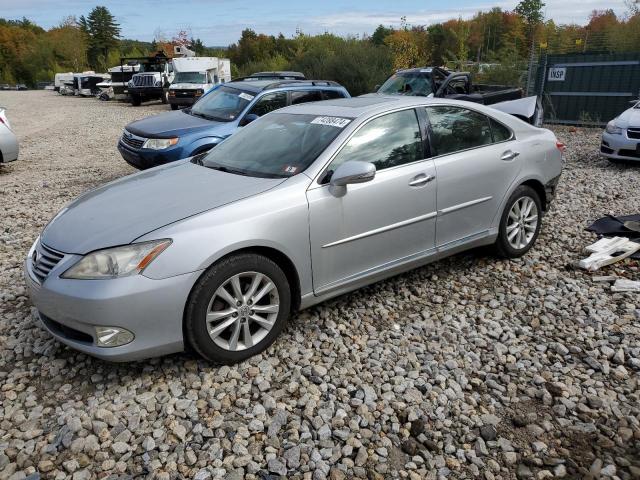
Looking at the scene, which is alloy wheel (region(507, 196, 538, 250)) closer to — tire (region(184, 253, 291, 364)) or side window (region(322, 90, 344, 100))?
tire (region(184, 253, 291, 364))

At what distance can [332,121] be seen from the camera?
405cm

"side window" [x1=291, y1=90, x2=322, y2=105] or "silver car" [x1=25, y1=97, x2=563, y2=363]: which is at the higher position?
"side window" [x1=291, y1=90, x2=322, y2=105]

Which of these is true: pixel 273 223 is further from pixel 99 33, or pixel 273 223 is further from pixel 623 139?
pixel 99 33

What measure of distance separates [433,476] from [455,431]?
1.19 feet

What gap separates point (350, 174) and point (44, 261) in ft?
6.63

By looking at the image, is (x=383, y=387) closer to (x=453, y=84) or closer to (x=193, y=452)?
(x=193, y=452)

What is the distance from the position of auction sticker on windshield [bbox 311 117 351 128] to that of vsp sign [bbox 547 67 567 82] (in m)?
13.4

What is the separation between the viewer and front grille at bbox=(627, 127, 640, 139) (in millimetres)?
8891

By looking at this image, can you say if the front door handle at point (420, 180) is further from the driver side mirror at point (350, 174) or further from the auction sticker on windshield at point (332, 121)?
the auction sticker on windshield at point (332, 121)

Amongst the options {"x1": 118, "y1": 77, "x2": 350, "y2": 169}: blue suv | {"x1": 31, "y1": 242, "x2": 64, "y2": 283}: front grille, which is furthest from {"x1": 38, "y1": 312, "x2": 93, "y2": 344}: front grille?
{"x1": 118, "y1": 77, "x2": 350, "y2": 169}: blue suv

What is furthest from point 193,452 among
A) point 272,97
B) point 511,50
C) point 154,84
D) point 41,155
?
point 154,84

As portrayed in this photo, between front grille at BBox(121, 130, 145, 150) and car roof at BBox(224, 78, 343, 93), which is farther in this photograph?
car roof at BBox(224, 78, 343, 93)

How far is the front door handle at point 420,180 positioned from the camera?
158 inches

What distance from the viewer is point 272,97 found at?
823 cm
